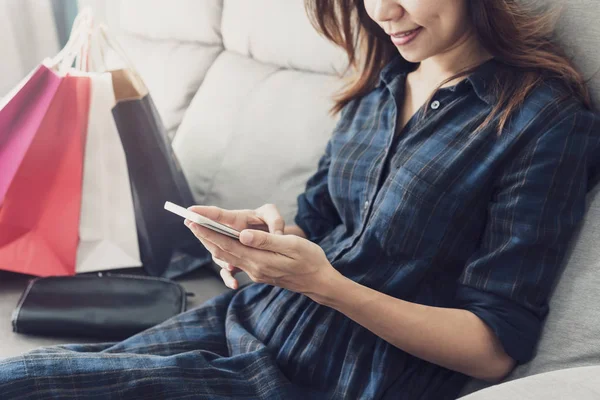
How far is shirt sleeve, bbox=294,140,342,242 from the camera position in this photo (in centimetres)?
115

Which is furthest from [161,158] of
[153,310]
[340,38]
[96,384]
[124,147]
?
[96,384]

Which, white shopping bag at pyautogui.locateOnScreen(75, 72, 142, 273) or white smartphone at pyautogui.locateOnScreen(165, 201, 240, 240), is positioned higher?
white smartphone at pyautogui.locateOnScreen(165, 201, 240, 240)

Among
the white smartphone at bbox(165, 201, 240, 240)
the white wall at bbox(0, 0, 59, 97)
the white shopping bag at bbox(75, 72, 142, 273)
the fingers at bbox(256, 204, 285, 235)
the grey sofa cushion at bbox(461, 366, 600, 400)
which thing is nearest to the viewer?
the grey sofa cushion at bbox(461, 366, 600, 400)

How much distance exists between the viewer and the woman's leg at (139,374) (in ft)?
2.50

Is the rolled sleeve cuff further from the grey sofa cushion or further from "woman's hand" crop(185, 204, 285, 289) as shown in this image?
"woman's hand" crop(185, 204, 285, 289)

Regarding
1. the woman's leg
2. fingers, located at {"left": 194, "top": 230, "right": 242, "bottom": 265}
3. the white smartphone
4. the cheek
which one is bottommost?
the woman's leg

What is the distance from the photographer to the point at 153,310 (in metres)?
1.17

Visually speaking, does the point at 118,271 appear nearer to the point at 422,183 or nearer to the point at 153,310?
the point at 153,310

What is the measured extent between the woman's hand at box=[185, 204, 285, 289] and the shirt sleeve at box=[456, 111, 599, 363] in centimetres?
32

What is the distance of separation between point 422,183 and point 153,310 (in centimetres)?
55

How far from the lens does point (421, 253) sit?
89 centimetres

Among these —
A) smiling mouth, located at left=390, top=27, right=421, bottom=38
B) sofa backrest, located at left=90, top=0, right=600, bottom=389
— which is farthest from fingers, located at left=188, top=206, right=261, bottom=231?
smiling mouth, located at left=390, top=27, right=421, bottom=38

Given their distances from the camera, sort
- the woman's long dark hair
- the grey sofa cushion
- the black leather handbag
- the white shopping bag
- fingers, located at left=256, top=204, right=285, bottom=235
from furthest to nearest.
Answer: the white shopping bag → the black leather handbag → fingers, located at left=256, top=204, right=285, bottom=235 → the woman's long dark hair → the grey sofa cushion

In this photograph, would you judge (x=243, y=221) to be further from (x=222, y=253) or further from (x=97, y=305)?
(x=97, y=305)
